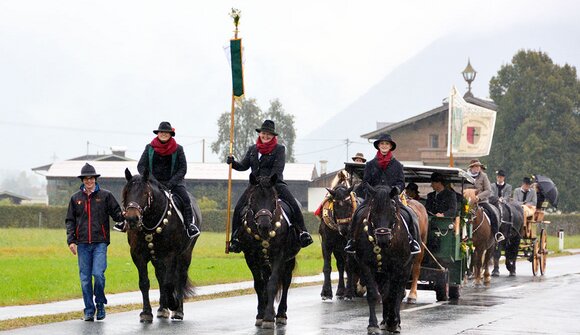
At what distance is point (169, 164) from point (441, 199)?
262 inches

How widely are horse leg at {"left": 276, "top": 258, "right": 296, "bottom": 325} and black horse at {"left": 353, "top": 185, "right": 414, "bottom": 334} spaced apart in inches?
48.9

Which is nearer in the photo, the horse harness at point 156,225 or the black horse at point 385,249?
the black horse at point 385,249

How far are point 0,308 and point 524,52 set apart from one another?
254ft

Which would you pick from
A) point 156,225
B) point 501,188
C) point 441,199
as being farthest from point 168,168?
point 501,188

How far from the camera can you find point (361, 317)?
59.1ft

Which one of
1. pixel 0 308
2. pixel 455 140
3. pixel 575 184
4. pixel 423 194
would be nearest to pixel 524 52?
pixel 575 184

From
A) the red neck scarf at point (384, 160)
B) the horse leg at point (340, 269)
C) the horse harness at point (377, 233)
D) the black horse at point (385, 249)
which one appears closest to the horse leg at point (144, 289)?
the black horse at point (385, 249)

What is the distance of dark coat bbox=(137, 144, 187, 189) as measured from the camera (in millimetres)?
17250

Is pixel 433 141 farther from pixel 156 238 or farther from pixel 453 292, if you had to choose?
pixel 156 238

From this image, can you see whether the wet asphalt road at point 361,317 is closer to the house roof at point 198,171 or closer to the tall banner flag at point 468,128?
the tall banner flag at point 468,128

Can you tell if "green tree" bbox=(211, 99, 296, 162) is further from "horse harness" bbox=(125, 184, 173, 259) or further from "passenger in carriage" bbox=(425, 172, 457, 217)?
"horse harness" bbox=(125, 184, 173, 259)

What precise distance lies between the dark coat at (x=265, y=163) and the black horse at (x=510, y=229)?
13.4m

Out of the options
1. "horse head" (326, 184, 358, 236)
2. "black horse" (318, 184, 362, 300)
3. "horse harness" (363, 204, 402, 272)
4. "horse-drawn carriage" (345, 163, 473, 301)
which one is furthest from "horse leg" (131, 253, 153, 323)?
"horse-drawn carriage" (345, 163, 473, 301)

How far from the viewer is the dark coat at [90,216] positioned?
1695 centimetres
